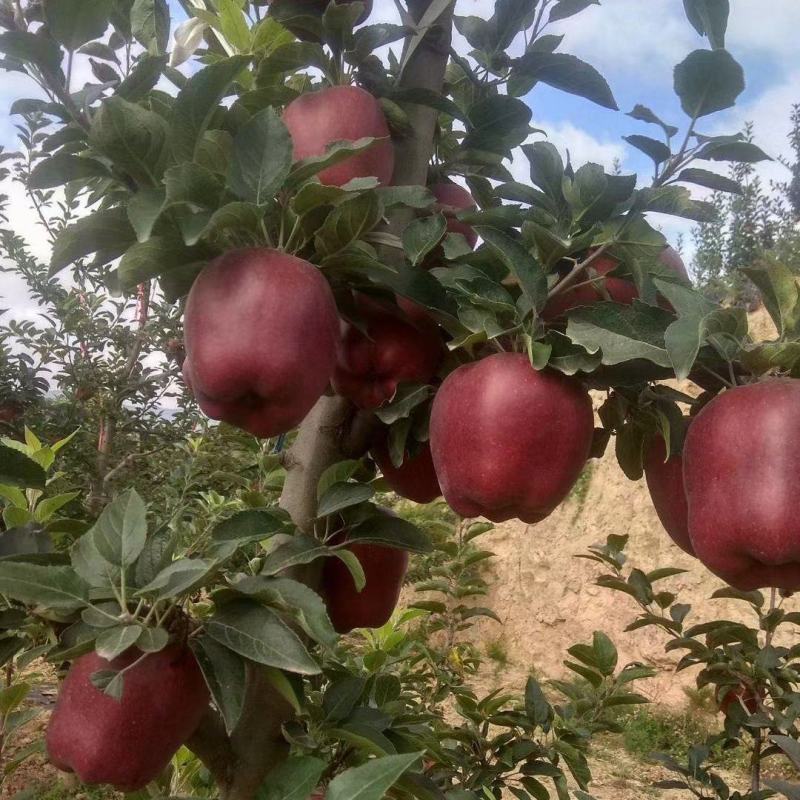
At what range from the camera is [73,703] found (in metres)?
0.62

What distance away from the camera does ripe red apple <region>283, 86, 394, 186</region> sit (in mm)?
670

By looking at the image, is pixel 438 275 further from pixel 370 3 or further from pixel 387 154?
pixel 370 3

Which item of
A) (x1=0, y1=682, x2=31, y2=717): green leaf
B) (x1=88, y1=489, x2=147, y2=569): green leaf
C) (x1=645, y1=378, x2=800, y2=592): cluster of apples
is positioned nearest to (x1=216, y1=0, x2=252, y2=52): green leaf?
(x1=88, y1=489, x2=147, y2=569): green leaf

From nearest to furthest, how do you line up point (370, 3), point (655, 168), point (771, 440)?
point (771, 440), point (655, 168), point (370, 3)

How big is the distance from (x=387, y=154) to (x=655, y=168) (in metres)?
0.24

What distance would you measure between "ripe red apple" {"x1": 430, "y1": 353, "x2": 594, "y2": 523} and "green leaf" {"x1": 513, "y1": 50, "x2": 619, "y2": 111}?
33 centimetres

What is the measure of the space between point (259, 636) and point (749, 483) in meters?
0.36

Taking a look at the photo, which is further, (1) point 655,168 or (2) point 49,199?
(2) point 49,199

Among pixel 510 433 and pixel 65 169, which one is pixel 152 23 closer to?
pixel 65 169

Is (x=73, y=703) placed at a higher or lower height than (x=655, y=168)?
lower

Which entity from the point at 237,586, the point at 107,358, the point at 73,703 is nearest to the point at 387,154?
the point at 237,586

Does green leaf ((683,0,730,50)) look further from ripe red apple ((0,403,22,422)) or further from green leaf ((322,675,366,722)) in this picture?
ripe red apple ((0,403,22,422))

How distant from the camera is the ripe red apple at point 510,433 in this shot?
59cm

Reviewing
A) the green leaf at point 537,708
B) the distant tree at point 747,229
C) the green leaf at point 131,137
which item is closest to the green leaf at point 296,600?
the green leaf at point 131,137
